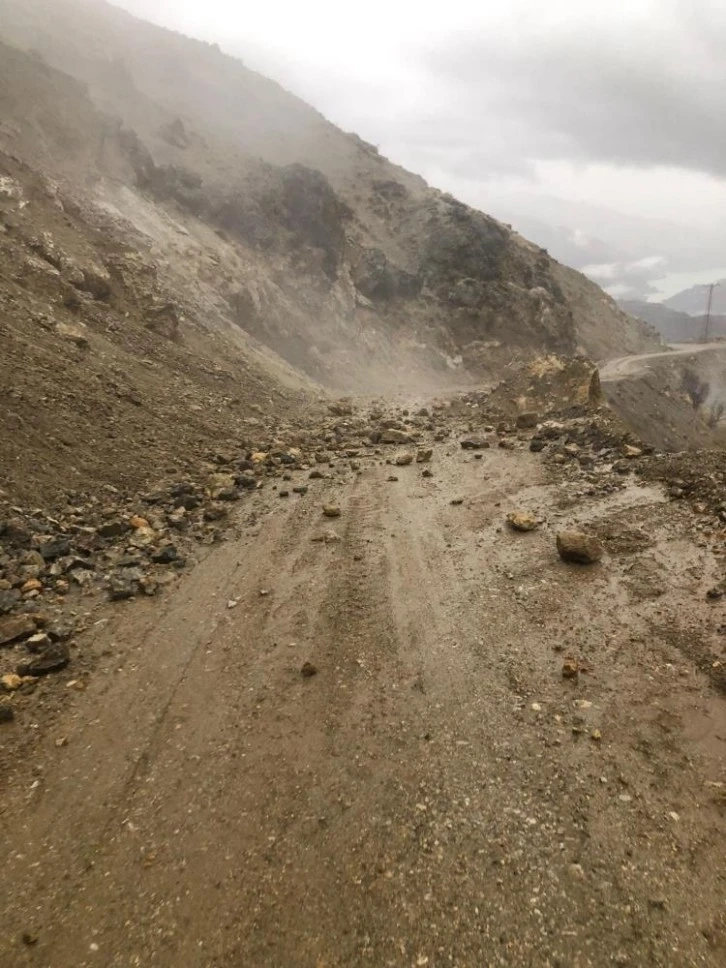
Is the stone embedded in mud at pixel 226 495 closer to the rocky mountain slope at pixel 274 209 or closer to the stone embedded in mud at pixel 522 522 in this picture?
the stone embedded in mud at pixel 522 522

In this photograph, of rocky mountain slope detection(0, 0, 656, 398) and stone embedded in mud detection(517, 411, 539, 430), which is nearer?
stone embedded in mud detection(517, 411, 539, 430)

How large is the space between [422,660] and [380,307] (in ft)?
115

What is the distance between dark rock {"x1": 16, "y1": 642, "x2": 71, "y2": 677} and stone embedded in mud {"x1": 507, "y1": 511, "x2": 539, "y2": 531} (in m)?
5.94

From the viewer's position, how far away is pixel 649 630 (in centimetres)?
609

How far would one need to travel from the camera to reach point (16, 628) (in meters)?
5.79

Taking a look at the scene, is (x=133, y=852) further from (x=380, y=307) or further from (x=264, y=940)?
(x=380, y=307)

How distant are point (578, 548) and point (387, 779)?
4.13 meters

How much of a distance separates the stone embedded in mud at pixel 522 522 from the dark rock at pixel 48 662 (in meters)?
5.94

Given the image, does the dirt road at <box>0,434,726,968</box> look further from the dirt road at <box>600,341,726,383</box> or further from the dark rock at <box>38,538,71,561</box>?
the dirt road at <box>600,341,726,383</box>

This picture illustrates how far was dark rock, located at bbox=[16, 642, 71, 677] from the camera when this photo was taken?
5395 mm

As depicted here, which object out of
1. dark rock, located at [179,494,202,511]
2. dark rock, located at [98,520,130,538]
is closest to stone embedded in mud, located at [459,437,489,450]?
dark rock, located at [179,494,202,511]

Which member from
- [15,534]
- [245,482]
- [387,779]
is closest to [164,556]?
[15,534]

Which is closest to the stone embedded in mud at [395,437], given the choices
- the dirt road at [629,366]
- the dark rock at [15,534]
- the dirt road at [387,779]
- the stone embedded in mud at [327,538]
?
the stone embedded in mud at [327,538]

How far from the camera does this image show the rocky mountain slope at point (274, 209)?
76.9ft
